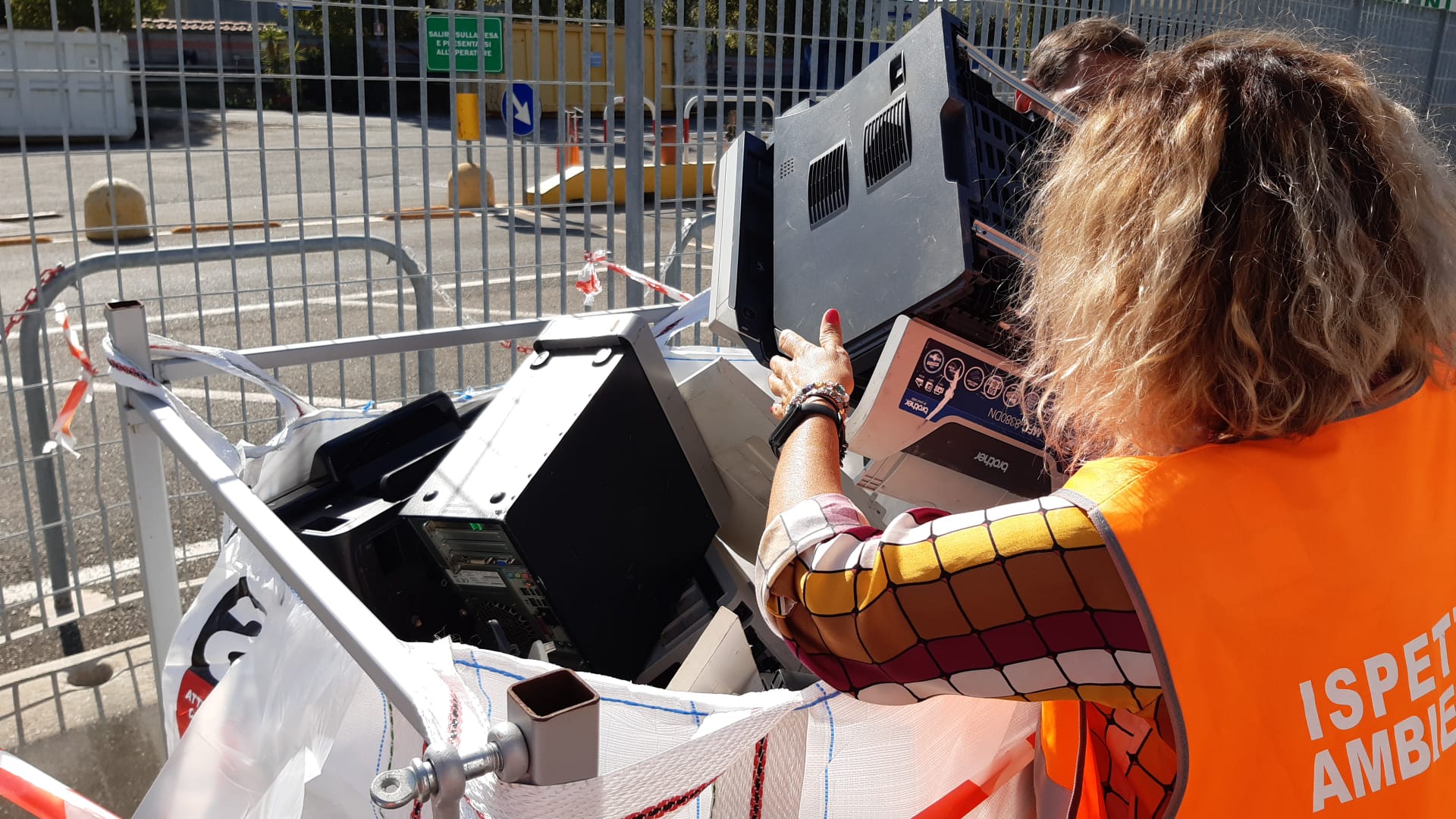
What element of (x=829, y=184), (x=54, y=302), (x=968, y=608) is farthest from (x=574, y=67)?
(x=968, y=608)

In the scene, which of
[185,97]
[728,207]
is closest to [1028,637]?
[728,207]

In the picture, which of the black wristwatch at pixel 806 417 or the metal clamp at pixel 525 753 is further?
the black wristwatch at pixel 806 417

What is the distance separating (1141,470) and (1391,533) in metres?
0.24

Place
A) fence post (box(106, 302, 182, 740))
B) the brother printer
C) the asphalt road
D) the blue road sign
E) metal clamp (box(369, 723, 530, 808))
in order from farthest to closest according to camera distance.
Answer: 1. the blue road sign
2. the asphalt road
3. fence post (box(106, 302, 182, 740))
4. the brother printer
5. metal clamp (box(369, 723, 530, 808))

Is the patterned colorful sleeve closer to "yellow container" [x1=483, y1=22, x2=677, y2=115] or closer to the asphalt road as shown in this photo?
the asphalt road

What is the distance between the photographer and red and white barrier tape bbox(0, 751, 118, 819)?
1519mm

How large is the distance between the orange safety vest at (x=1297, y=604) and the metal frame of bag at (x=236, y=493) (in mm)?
626

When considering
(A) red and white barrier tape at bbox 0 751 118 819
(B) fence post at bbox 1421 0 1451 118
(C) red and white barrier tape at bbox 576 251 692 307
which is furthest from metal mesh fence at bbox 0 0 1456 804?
(B) fence post at bbox 1421 0 1451 118

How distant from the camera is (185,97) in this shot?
106 inches

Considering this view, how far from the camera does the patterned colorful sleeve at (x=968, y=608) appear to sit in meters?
0.94

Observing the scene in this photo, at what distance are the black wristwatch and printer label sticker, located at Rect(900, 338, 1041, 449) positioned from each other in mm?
183

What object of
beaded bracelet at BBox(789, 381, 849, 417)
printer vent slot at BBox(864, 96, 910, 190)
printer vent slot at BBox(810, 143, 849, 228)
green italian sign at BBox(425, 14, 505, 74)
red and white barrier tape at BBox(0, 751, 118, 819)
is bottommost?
red and white barrier tape at BBox(0, 751, 118, 819)

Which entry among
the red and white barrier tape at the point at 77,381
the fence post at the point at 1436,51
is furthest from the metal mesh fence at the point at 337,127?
the fence post at the point at 1436,51

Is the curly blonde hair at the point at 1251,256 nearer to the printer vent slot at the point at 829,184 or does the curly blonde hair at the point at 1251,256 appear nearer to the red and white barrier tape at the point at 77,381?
the printer vent slot at the point at 829,184
